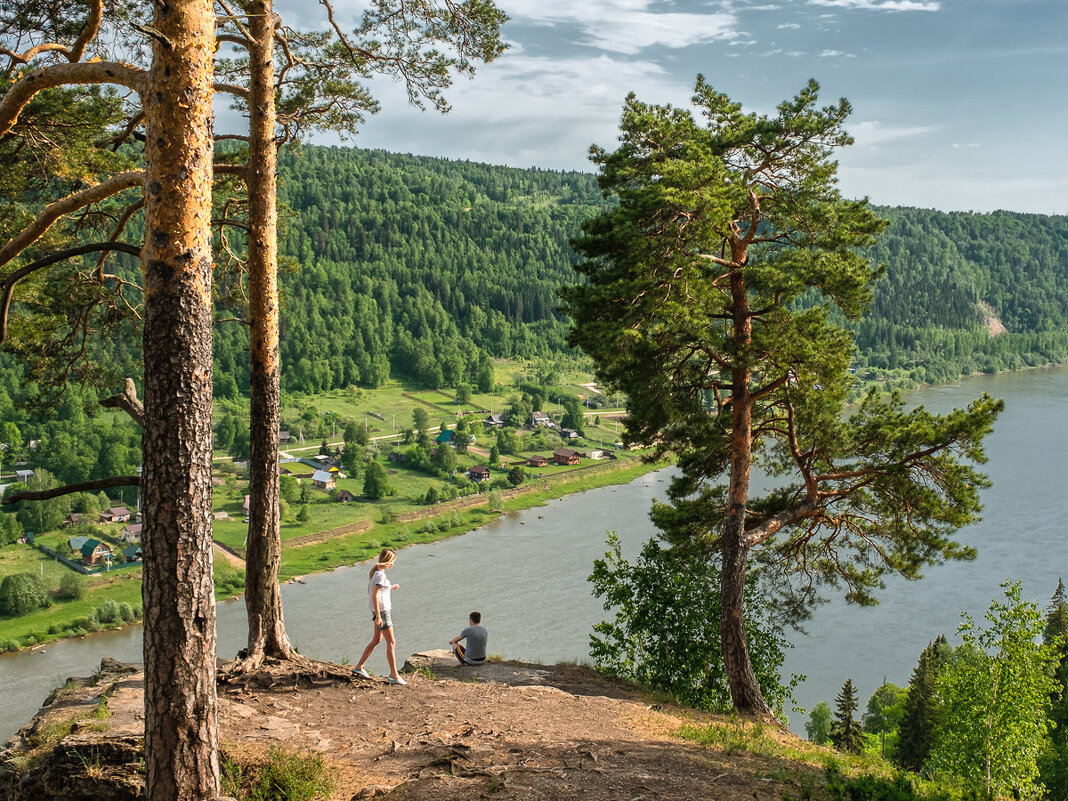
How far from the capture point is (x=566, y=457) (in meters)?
67.4

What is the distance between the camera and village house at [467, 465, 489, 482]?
62.4 metres

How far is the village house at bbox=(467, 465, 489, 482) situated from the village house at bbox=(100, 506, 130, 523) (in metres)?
23.3

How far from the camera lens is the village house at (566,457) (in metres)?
67.2

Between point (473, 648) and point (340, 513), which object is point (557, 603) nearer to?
point (340, 513)

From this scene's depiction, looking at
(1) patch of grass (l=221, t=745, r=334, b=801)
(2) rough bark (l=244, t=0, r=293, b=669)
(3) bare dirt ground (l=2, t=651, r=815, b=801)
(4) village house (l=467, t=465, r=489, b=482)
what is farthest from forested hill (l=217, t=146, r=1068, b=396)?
(1) patch of grass (l=221, t=745, r=334, b=801)

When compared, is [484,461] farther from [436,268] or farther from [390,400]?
[436,268]

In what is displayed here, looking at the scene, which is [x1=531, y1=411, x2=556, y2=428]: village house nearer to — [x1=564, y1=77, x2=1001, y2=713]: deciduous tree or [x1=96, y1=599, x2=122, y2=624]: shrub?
[x1=96, y1=599, x2=122, y2=624]: shrub

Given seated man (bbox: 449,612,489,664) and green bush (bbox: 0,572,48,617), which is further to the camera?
green bush (bbox: 0,572,48,617)

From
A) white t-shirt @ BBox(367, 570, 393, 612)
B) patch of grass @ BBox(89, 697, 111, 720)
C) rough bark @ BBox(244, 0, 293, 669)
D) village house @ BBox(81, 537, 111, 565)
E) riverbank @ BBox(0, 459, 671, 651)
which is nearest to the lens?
patch of grass @ BBox(89, 697, 111, 720)

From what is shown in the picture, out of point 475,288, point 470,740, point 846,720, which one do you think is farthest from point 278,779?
point 475,288

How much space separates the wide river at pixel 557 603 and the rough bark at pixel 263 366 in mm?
16966

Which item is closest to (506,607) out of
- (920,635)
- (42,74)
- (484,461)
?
(920,635)

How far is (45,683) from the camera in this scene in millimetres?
30156

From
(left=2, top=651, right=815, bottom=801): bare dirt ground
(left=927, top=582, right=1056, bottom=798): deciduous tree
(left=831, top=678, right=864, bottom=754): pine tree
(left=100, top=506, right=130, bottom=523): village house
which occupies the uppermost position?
(left=2, top=651, right=815, bottom=801): bare dirt ground
